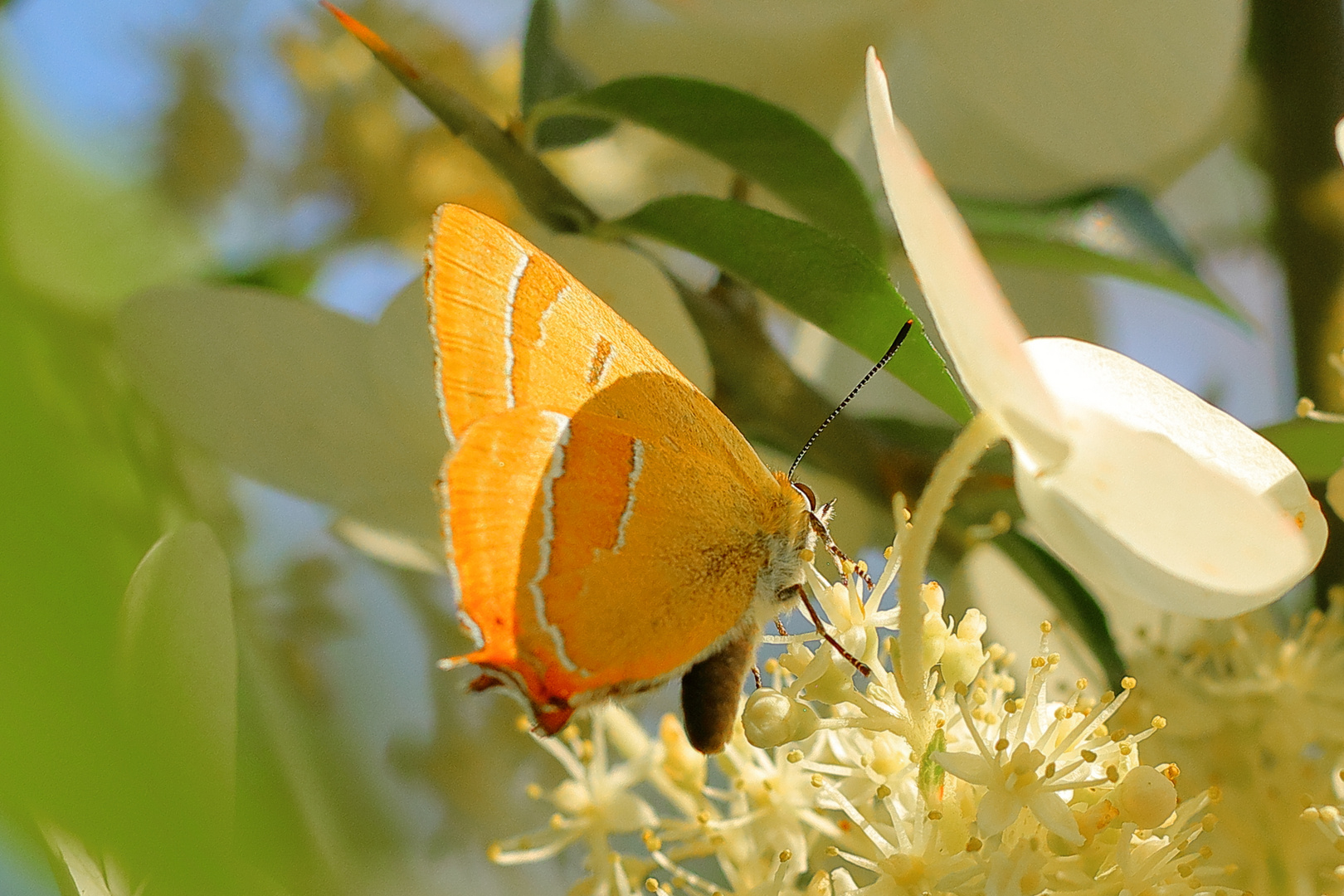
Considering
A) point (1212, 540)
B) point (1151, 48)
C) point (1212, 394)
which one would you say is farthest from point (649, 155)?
point (1212, 540)

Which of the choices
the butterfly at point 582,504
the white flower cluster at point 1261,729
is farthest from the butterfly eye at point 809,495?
the white flower cluster at point 1261,729

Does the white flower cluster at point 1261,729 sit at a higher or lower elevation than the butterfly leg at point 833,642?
lower

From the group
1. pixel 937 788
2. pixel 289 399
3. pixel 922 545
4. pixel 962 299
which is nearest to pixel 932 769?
pixel 937 788

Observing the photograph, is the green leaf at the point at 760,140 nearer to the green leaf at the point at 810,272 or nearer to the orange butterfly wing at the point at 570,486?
the green leaf at the point at 810,272

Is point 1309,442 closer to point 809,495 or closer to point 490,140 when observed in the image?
point 809,495

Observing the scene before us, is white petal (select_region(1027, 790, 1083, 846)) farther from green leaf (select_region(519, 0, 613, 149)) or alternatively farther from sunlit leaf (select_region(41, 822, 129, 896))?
green leaf (select_region(519, 0, 613, 149))

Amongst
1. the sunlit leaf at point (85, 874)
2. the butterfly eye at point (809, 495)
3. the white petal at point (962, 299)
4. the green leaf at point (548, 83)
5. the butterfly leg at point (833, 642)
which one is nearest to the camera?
the white petal at point (962, 299)

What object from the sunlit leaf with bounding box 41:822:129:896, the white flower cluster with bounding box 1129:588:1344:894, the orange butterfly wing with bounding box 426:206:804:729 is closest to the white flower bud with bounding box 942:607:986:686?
the orange butterfly wing with bounding box 426:206:804:729
